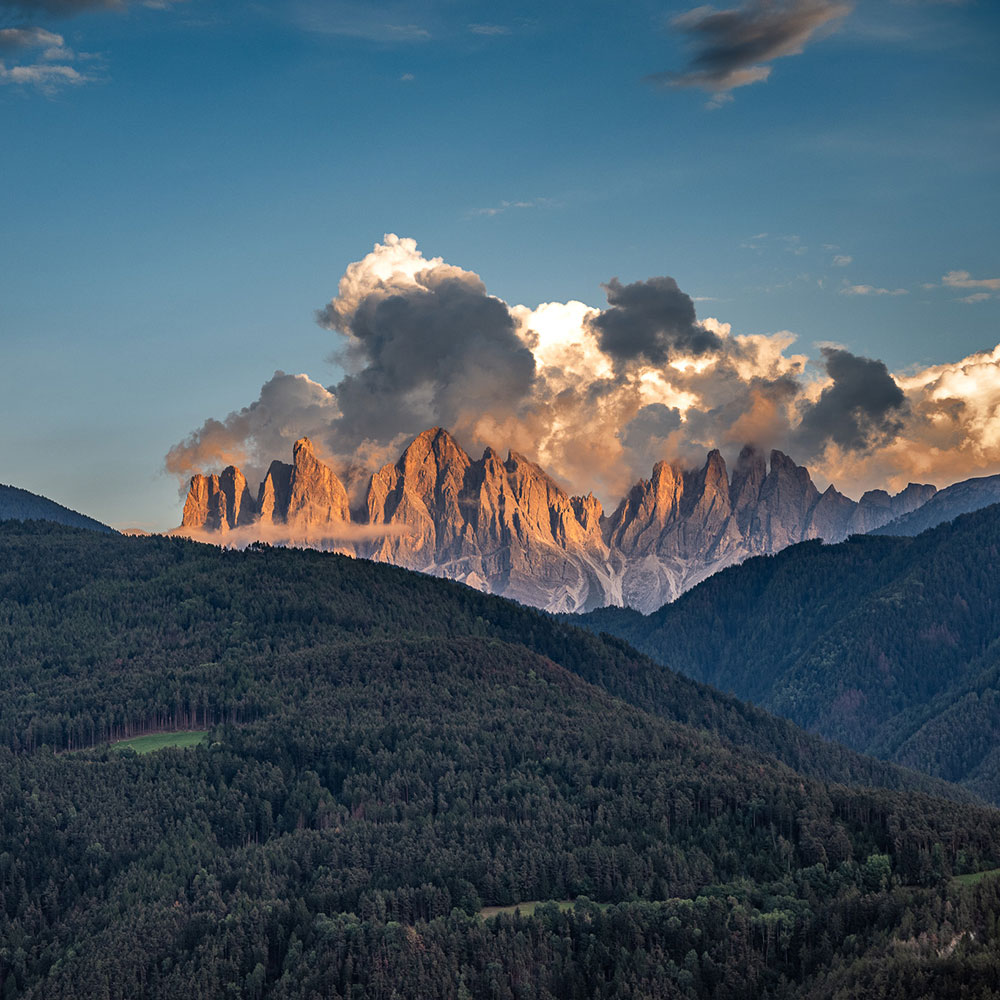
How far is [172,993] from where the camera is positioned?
7288 inches

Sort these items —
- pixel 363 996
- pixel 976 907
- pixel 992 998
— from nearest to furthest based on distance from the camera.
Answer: pixel 992 998 < pixel 976 907 < pixel 363 996

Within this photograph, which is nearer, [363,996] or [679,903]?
[363,996]

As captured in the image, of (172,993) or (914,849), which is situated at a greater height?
(914,849)

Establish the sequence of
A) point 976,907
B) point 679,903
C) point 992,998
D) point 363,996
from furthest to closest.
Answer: point 679,903, point 363,996, point 976,907, point 992,998

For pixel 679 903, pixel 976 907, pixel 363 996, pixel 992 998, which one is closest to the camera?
pixel 992 998

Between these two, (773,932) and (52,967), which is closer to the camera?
(773,932)

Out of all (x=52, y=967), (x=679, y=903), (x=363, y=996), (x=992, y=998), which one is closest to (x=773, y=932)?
(x=679, y=903)

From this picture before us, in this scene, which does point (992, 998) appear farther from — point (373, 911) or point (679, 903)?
point (373, 911)

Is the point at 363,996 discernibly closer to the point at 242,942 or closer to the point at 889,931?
the point at 242,942

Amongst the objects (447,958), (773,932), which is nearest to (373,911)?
(447,958)

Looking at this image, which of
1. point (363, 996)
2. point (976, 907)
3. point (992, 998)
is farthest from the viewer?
point (363, 996)

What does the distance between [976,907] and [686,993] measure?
39256 millimetres

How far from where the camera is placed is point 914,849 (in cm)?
19912

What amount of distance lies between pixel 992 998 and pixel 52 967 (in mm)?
134097
